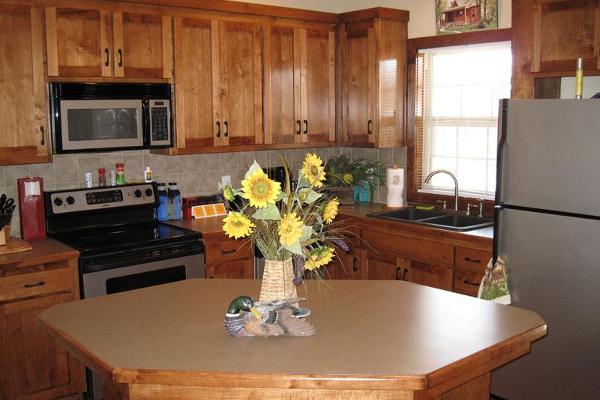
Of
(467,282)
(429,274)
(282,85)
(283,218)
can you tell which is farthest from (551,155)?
(282,85)

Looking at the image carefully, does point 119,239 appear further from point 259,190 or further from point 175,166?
point 259,190

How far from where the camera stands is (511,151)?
10.8ft

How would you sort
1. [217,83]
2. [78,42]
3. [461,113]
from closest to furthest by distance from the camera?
[78,42] < [217,83] < [461,113]

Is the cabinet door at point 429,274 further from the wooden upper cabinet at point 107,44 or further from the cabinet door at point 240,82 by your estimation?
the wooden upper cabinet at point 107,44

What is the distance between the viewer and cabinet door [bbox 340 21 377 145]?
15.5ft

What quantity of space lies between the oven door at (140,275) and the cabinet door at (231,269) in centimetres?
9

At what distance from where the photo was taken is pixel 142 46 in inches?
158

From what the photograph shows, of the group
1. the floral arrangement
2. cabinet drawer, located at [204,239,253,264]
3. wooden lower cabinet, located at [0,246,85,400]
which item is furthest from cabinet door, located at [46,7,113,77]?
the floral arrangement

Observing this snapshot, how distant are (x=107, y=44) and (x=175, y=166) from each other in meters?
1.04

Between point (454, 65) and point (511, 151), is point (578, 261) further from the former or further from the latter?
point (454, 65)

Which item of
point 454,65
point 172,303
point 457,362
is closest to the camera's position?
point 457,362

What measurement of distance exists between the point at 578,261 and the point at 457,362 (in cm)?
142

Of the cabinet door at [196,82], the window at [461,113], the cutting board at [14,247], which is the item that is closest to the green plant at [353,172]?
the window at [461,113]

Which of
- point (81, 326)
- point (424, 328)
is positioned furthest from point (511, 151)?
point (81, 326)
